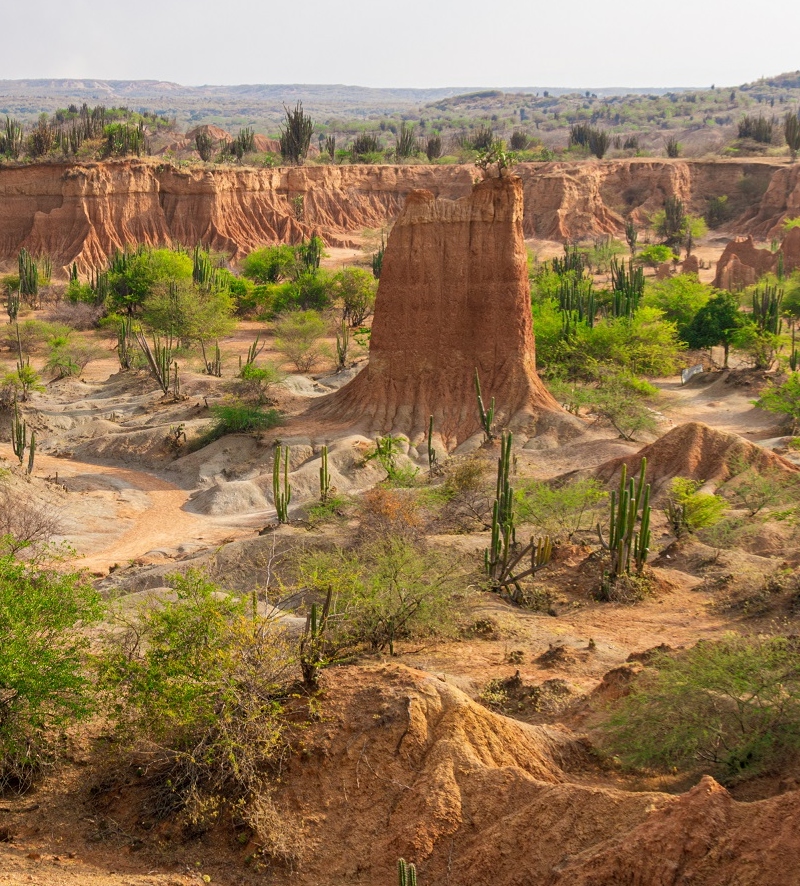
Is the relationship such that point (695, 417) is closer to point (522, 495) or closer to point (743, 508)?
point (743, 508)

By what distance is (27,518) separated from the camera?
20.4m

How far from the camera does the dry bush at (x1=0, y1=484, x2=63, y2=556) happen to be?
19.6 metres

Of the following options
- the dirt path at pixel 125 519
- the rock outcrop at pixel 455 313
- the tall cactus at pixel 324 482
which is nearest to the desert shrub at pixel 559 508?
the tall cactus at pixel 324 482

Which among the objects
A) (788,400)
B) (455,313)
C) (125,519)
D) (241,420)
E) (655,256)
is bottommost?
(125,519)

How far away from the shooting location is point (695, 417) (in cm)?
3050

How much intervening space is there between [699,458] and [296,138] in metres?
51.2

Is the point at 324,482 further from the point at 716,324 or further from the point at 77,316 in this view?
the point at 77,316

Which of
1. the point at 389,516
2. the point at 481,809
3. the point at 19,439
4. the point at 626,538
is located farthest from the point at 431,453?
the point at 481,809

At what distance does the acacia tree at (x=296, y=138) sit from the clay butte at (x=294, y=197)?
2.77 metres

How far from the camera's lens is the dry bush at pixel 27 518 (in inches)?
770

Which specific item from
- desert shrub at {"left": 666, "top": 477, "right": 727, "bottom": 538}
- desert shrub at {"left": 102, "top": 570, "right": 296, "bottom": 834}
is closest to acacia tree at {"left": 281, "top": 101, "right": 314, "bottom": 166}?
desert shrub at {"left": 666, "top": 477, "right": 727, "bottom": 538}

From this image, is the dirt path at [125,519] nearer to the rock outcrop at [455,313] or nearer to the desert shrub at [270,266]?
the rock outcrop at [455,313]

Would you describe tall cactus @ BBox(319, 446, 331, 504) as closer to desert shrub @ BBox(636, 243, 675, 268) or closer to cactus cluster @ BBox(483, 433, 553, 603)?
cactus cluster @ BBox(483, 433, 553, 603)

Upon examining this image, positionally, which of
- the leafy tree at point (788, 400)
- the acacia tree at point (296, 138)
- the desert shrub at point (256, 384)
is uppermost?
the acacia tree at point (296, 138)
